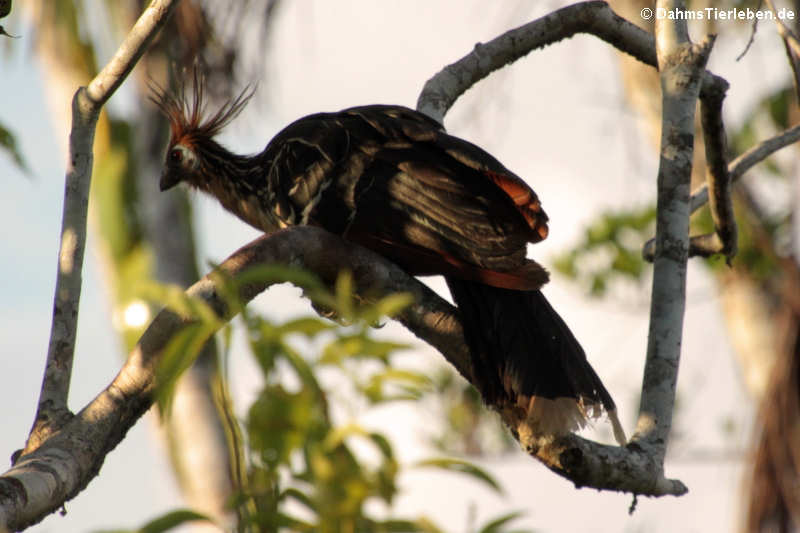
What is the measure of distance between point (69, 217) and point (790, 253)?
7207mm

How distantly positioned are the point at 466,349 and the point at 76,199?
3.95 ft

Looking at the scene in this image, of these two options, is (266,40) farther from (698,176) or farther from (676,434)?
(676,434)

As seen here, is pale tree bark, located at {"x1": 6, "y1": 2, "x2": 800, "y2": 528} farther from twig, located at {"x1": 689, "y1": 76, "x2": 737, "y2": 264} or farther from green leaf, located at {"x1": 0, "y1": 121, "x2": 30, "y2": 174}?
green leaf, located at {"x1": 0, "y1": 121, "x2": 30, "y2": 174}

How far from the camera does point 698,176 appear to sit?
884 cm

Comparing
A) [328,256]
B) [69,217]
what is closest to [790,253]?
[328,256]

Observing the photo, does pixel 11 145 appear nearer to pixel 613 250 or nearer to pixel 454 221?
pixel 454 221

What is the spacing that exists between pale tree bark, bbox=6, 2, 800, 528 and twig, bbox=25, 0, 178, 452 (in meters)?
0.18

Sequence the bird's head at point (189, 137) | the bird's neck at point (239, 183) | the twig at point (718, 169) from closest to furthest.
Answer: the twig at point (718, 169) → the bird's neck at point (239, 183) → the bird's head at point (189, 137)

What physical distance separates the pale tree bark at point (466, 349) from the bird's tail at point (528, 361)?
Result: 0.23 feet

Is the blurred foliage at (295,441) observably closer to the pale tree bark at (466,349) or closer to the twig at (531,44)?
→ the pale tree bark at (466,349)

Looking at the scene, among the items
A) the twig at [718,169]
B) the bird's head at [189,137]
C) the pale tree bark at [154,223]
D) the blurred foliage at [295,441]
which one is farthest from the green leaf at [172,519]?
the pale tree bark at [154,223]

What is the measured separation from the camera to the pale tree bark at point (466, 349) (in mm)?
2207

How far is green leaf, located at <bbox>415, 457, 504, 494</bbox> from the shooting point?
1.81m

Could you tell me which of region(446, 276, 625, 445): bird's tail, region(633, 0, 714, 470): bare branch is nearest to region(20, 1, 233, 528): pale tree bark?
region(446, 276, 625, 445): bird's tail
